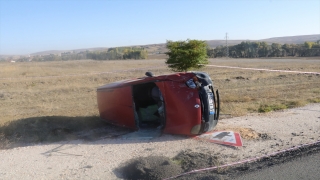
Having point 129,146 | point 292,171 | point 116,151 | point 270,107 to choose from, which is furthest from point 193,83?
point 270,107

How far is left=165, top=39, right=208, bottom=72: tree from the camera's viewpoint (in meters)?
12.8

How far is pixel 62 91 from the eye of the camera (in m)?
20.0

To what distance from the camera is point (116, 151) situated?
23.8ft

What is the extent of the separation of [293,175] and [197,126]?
253 cm

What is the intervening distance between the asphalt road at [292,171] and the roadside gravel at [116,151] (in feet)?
2.44

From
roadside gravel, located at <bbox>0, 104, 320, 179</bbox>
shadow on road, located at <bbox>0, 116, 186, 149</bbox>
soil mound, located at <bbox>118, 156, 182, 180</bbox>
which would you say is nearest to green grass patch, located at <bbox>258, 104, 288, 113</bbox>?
roadside gravel, located at <bbox>0, 104, 320, 179</bbox>

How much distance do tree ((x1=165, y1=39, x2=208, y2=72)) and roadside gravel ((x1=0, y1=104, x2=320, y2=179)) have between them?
4.22 meters

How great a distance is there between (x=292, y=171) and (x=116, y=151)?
3411mm

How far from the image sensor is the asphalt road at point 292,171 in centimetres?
564

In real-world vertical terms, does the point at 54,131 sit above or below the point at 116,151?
above

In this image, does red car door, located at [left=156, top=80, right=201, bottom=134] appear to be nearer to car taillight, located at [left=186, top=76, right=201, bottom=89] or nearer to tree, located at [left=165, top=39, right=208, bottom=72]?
car taillight, located at [left=186, top=76, right=201, bottom=89]

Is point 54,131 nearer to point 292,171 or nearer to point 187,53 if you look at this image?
point 292,171

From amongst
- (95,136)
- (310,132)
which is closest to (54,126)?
(95,136)

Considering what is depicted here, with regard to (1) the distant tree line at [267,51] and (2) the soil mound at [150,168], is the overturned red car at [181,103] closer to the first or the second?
(2) the soil mound at [150,168]
